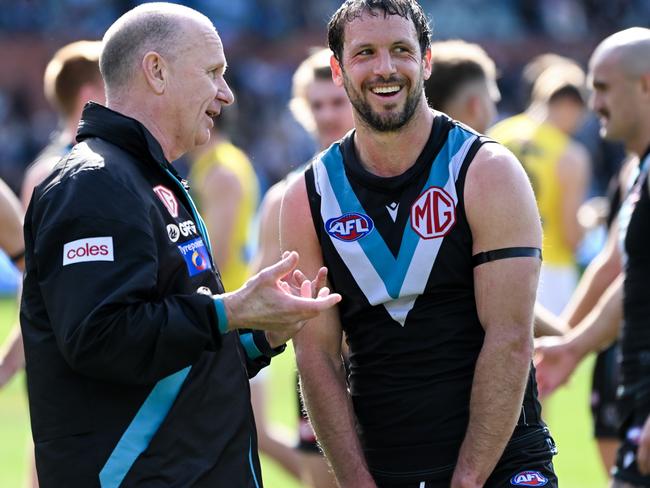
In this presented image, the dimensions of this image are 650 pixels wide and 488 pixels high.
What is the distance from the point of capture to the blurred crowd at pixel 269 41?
28.6 metres

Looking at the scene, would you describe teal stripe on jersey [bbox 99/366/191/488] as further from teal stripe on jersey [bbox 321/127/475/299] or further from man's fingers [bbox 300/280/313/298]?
teal stripe on jersey [bbox 321/127/475/299]

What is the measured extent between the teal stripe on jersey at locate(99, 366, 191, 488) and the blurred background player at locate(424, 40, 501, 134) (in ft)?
9.79

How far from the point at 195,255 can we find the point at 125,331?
46 centimetres

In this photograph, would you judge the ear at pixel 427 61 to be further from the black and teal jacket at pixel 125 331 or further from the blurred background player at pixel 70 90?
the blurred background player at pixel 70 90

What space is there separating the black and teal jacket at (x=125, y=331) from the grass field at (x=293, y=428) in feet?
19.0

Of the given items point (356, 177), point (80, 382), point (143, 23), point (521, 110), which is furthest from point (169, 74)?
point (521, 110)

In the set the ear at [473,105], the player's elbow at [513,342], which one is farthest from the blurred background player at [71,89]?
the player's elbow at [513,342]

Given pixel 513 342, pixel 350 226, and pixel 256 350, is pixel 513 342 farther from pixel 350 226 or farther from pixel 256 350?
pixel 256 350

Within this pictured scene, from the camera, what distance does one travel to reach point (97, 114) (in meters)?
3.72

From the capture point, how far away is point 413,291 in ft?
12.9

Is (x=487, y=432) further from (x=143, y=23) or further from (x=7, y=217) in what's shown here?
(x=7, y=217)

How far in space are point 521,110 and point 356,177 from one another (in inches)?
1013

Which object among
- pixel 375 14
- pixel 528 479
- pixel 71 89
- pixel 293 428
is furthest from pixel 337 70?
pixel 293 428

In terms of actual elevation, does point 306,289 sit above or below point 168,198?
below
